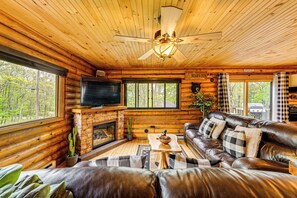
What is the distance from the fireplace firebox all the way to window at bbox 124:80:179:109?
1028 millimetres

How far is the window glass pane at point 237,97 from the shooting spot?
4.76 m

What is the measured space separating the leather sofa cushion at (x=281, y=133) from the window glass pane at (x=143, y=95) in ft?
10.9

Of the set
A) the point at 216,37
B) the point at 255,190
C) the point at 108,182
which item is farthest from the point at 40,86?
the point at 255,190

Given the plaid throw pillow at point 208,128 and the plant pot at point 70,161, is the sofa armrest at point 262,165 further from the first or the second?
the plant pot at point 70,161

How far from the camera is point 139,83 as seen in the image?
16.0ft

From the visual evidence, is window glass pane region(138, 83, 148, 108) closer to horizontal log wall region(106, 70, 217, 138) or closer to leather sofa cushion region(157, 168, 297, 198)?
horizontal log wall region(106, 70, 217, 138)

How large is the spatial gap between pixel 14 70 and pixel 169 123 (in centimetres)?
407

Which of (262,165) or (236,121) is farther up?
(236,121)

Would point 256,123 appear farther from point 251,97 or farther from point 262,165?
point 251,97

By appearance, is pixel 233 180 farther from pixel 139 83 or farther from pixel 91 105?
pixel 139 83

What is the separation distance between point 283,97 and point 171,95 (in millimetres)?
3538

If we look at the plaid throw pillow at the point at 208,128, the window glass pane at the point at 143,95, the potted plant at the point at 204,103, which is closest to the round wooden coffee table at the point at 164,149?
the plaid throw pillow at the point at 208,128

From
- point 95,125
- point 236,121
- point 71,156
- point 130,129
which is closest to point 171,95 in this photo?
point 130,129

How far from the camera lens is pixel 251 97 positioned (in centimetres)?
474
